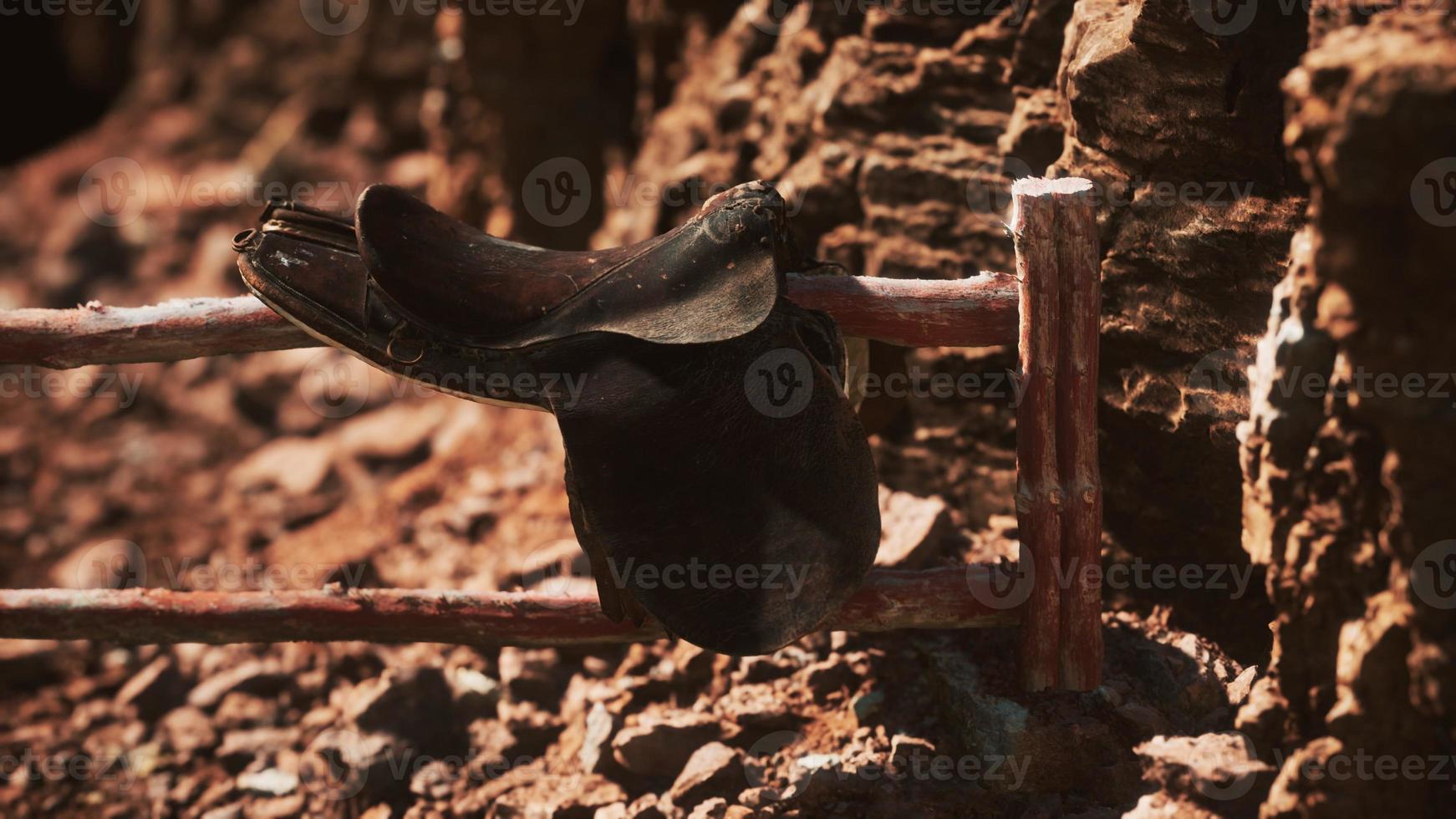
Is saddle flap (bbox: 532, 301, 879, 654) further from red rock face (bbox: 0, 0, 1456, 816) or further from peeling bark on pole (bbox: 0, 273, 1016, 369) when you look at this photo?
red rock face (bbox: 0, 0, 1456, 816)

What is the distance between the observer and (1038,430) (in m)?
2.73

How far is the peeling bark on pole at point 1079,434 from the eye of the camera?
8.59ft

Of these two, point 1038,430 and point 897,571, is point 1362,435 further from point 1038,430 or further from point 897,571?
point 897,571

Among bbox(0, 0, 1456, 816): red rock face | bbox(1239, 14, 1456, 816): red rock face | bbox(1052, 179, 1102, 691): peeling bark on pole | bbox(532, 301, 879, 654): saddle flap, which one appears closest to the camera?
bbox(1239, 14, 1456, 816): red rock face

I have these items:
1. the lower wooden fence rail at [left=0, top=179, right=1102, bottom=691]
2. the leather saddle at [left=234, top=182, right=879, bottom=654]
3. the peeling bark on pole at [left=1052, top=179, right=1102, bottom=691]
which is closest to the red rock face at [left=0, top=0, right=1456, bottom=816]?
the peeling bark on pole at [left=1052, top=179, right=1102, bottom=691]

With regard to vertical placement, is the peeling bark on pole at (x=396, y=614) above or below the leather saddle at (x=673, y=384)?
below

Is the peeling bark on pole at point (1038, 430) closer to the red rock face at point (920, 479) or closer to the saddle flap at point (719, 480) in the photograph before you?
the red rock face at point (920, 479)

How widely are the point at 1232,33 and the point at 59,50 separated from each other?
30.5ft

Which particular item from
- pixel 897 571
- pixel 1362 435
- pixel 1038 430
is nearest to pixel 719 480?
pixel 897 571

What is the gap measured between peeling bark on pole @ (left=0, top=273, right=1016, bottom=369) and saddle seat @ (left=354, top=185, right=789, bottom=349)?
0.24 metres

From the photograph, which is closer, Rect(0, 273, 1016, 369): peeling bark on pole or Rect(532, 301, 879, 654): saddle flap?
Rect(532, 301, 879, 654): saddle flap

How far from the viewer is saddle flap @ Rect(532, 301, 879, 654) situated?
2.41 meters

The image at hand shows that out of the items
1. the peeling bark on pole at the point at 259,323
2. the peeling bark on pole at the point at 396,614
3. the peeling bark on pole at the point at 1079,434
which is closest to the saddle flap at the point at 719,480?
the peeling bark on pole at the point at 259,323

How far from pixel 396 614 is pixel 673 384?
115cm
